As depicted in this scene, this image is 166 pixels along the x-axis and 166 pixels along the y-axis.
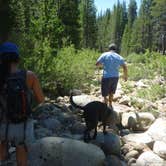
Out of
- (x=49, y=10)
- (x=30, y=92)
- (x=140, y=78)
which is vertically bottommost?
(x=140, y=78)

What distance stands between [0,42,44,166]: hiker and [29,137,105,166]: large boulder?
79 cm

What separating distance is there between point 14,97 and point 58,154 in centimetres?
147

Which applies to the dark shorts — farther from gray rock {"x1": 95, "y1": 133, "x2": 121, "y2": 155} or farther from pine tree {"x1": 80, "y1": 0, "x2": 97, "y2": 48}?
pine tree {"x1": 80, "y1": 0, "x2": 97, "y2": 48}

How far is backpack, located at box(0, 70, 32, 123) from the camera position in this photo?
587cm

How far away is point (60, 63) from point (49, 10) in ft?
10.5

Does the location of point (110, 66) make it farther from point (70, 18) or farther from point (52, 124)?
point (70, 18)

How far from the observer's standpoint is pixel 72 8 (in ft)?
136

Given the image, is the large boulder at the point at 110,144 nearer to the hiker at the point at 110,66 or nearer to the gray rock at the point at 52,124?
the gray rock at the point at 52,124

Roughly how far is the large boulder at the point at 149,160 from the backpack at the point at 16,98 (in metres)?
3.07

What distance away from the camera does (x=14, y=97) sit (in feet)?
19.2

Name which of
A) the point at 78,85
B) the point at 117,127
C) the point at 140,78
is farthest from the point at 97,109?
the point at 140,78

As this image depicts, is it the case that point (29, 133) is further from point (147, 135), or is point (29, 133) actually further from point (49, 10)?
point (49, 10)

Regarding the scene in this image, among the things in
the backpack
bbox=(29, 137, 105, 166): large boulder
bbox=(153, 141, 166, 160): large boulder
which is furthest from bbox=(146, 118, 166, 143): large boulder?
the backpack

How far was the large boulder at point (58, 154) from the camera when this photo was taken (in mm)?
6883
